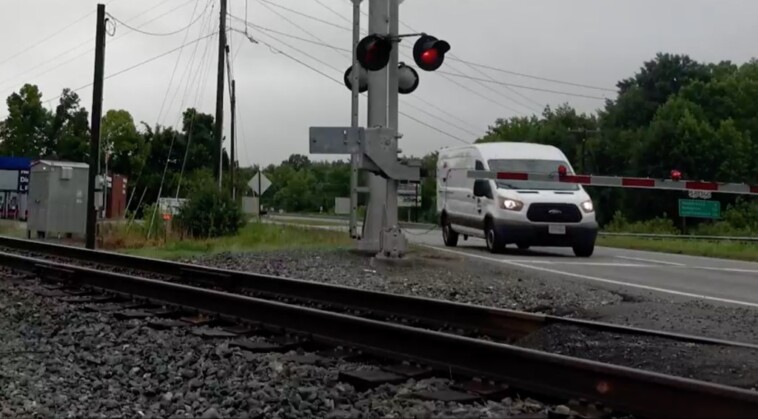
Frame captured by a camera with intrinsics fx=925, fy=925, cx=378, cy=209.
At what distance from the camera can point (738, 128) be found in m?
76.6

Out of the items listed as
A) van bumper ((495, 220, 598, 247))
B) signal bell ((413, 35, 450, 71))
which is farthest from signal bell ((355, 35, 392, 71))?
van bumper ((495, 220, 598, 247))

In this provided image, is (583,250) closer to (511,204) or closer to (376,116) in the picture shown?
(511,204)

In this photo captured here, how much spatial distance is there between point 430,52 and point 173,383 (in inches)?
343

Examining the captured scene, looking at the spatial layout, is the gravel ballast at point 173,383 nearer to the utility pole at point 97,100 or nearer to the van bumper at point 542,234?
the van bumper at point 542,234

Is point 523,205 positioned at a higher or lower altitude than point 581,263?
higher

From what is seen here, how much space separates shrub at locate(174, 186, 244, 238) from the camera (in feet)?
82.2

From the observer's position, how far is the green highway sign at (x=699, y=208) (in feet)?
82.0

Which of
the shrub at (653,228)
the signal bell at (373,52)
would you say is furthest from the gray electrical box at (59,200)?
the shrub at (653,228)

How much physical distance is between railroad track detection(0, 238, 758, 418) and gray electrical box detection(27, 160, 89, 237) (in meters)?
15.8

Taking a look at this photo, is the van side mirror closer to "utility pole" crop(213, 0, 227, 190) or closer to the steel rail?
the steel rail

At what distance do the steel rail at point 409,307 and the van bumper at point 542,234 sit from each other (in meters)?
7.56

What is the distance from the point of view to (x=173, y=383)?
5965 millimetres

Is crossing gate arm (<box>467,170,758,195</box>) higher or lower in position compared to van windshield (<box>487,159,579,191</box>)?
lower

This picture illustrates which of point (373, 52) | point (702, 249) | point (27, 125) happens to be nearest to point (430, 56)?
point (373, 52)
